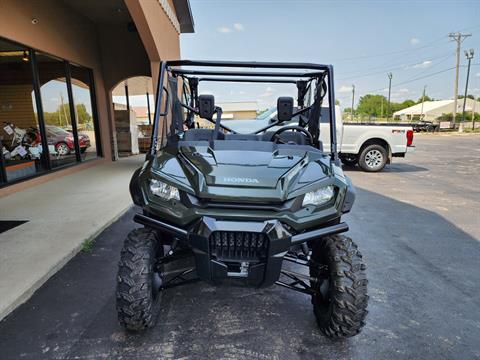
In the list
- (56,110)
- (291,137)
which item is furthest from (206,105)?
(56,110)

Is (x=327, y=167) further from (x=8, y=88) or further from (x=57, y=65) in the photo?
(x=57, y=65)

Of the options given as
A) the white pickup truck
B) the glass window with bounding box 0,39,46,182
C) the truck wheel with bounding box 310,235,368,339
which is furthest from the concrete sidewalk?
the white pickup truck

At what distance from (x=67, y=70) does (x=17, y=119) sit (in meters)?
2.41

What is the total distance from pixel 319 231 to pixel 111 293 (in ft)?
6.19

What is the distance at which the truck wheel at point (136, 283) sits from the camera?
204 centimetres

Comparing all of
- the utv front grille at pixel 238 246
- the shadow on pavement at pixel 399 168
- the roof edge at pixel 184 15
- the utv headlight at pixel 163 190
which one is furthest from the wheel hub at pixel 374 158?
the utv headlight at pixel 163 190

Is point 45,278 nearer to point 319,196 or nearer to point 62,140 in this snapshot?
point 319,196

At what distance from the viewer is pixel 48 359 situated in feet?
6.63

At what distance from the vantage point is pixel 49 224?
425 cm

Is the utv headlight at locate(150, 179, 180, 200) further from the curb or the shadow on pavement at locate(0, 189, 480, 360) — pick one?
the curb

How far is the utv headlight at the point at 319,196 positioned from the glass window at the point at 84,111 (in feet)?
28.7

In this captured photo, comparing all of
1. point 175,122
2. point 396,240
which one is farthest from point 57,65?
point 396,240

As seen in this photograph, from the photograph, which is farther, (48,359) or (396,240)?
(396,240)

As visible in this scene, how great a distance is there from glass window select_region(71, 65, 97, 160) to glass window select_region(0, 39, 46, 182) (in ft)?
6.54
